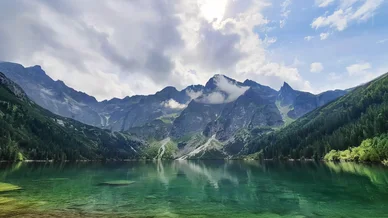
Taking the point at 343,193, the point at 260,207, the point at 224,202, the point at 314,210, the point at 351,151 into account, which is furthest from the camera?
the point at 351,151

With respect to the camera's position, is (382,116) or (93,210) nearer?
(93,210)

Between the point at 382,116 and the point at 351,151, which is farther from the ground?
the point at 382,116

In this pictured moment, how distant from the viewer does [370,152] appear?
138m

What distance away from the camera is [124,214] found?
3791 centimetres

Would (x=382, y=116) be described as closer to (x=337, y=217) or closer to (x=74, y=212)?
(x=337, y=217)

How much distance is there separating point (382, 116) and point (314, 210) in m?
169

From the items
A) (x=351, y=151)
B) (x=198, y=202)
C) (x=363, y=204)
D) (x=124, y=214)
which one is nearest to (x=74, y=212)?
(x=124, y=214)

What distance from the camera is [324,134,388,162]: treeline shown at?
12838cm

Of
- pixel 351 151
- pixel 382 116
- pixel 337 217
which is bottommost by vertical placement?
pixel 337 217

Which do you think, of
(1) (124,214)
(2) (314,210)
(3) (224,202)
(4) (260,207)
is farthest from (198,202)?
(2) (314,210)

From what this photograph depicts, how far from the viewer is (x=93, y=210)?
134 feet

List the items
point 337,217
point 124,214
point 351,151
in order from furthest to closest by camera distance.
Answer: point 351,151
point 124,214
point 337,217

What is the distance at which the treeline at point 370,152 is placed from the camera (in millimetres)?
128375

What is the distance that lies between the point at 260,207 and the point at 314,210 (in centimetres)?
781
